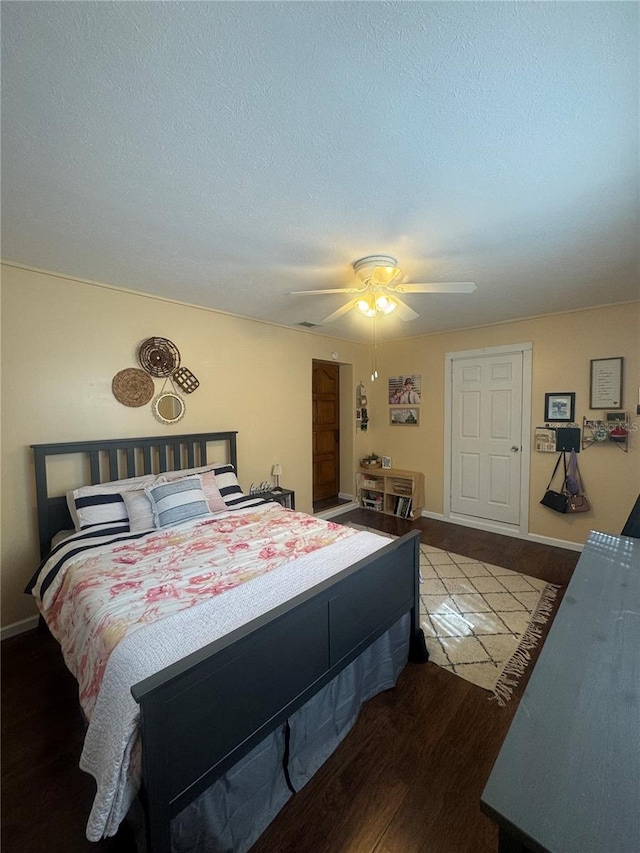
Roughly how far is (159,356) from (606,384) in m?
4.17

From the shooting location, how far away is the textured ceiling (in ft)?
3.00

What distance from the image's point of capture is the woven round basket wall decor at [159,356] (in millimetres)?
2887

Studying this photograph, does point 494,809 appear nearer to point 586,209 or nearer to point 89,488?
point 586,209

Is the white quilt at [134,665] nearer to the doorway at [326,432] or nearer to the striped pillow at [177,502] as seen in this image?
the striped pillow at [177,502]

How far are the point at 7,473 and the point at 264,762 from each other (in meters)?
2.34

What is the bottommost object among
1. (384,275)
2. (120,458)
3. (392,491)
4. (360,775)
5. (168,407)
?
(360,775)

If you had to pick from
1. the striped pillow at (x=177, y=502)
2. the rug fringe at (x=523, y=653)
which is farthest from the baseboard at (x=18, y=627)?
the rug fringe at (x=523, y=653)

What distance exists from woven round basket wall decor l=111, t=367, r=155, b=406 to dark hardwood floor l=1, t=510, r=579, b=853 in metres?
1.82

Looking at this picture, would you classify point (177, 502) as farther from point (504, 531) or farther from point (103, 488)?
point (504, 531)

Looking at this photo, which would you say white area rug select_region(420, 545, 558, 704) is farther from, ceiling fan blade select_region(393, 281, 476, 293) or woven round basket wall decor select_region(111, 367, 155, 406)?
woven round basket wall decor select_region(111, 367, 155, 406)

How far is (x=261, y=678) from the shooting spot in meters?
1.20

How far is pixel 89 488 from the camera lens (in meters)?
2.40

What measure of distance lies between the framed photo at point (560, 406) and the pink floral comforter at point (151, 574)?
2.78 meters

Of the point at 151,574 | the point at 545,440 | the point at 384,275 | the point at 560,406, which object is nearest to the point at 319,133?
the point at 384,275
